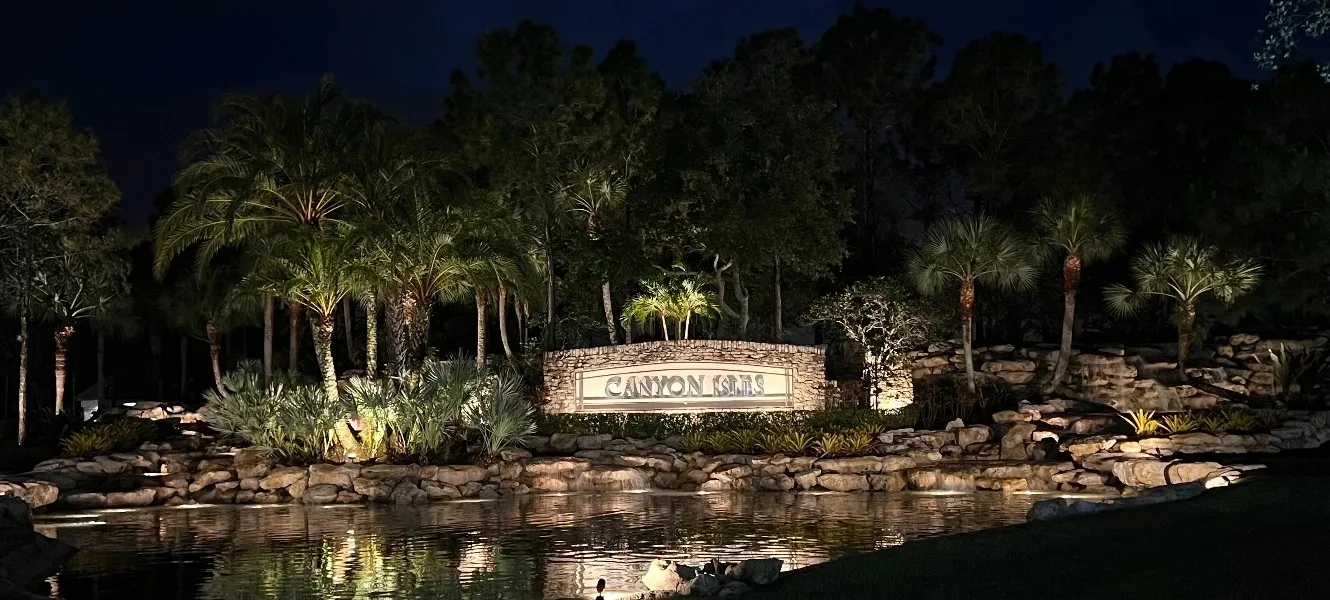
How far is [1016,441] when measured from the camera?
23.5 metres

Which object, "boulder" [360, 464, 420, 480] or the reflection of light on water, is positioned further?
"boulder" [360, 464, 420, 480]

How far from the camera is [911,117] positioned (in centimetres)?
4216

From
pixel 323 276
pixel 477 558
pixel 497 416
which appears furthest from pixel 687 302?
pixel 477 558

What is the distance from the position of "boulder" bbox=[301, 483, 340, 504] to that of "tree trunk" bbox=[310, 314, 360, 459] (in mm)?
1934

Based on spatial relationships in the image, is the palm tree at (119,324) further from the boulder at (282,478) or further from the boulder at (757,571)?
the boulder at (757,571)

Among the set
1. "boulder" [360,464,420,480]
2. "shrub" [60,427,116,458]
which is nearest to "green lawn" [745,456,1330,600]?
"boulder" [360,464,420,480]

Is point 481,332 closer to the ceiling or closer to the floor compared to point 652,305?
closer to the floor

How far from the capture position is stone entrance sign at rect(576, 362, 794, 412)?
27.2 meters

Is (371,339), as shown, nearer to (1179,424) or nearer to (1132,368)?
(1179,424)

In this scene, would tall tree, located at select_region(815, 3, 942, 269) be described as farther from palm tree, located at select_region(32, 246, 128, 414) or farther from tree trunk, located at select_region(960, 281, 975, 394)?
palm tree, located at select_region(32, 246, 128, 414)

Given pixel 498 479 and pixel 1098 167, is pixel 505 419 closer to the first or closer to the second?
pixel 498 479

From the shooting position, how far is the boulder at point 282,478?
21469 millimetres

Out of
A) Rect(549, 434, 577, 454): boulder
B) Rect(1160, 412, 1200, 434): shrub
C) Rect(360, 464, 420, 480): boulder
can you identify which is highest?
Rect(1160, 412, 1200, 434): shrub

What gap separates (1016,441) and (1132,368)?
734 centimetres
